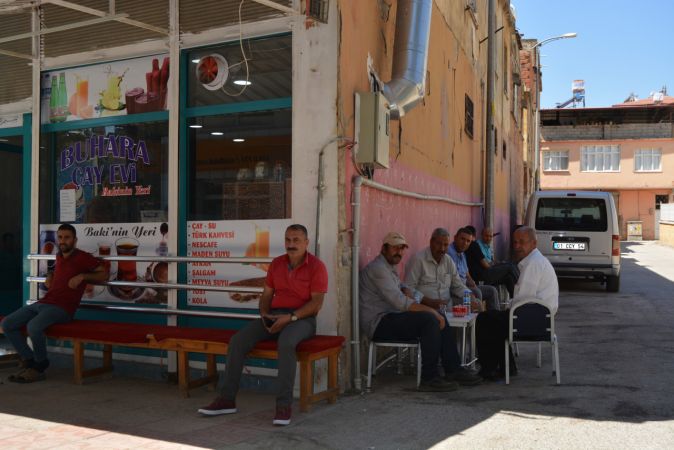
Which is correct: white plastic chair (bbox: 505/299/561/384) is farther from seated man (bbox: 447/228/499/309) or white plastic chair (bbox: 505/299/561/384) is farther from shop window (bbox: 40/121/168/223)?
shop window (bbox: 40/121/168/223)

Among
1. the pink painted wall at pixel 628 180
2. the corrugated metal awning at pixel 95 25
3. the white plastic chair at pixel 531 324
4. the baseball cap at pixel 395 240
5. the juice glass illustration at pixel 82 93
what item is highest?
the pink painted wall at pixel 628 180

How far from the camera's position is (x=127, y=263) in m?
7.38

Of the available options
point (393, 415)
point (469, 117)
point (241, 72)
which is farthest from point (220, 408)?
point (469, 117)

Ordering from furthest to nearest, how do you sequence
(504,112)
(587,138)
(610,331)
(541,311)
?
(587,138) → (504,112) → (610,331) → (541,311)

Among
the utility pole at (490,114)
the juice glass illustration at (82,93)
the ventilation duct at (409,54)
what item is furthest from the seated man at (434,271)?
the utility pole at (490,114)

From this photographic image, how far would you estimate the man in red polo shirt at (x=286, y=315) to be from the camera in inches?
217

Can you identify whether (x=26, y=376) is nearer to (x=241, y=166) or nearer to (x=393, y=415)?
(x=241, y=166)

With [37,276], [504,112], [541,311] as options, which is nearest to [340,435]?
[541,311]

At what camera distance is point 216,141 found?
22.9 feet

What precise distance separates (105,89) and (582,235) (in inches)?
420

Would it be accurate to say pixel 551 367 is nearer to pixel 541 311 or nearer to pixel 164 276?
pixel 541 311

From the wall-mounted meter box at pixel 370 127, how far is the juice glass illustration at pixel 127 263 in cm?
250

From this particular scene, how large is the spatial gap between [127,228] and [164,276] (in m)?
0.70

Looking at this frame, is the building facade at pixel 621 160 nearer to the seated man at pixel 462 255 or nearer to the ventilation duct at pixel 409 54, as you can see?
the seated man at pixel 462 255
